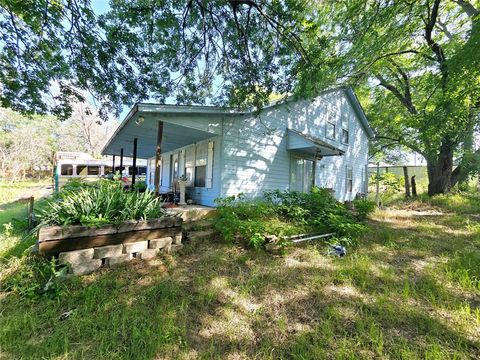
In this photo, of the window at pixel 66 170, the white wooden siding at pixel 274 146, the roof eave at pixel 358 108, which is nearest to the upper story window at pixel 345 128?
the white wooden siding at pixel 274 146

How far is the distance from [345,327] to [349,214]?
5185mm

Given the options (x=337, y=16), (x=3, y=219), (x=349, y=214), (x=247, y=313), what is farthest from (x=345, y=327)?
(x=337, y=16)

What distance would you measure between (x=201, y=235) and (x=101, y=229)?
81.1 inches

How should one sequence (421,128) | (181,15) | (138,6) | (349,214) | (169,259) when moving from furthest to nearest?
(421,128) < (349,214) < (181,15) < (138,6) < (169,259)

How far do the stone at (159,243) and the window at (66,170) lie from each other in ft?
68.2

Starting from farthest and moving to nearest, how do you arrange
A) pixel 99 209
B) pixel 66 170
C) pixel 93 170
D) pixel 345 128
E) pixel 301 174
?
1. pixel 93 170
2. pixel 66 170
3. pixel 345 128
4. pixel 301 174
5. pixel 99 209

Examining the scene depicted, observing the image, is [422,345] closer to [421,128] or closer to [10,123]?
[421,128]

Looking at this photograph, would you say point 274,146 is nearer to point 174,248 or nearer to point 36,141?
point 174,248

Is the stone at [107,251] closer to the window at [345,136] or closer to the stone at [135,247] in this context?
the stone at [135,247]

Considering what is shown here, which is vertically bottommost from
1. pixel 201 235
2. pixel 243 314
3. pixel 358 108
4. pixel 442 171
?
pixel 243 314

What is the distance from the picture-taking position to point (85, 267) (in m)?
3.32

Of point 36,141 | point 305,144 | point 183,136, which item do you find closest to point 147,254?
point 183,136

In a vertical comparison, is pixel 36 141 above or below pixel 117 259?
above

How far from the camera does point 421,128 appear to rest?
30.8 feet
